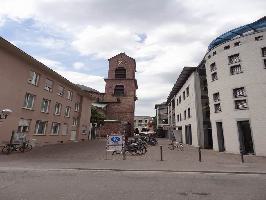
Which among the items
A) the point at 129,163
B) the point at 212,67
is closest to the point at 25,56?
the point at 129,163

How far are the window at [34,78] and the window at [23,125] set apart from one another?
4018 millimetres

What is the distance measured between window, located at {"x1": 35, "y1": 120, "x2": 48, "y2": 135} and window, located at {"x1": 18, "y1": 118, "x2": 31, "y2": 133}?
5.80 ft

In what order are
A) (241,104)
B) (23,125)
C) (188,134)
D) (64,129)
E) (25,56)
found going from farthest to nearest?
(188,134) → (64,129) → (23,125) → (241,104) → (25,56)

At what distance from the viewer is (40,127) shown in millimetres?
25828

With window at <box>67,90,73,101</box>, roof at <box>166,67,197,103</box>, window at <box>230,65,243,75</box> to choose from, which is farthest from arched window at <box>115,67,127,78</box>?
window at <box>230,65,243,75</box>

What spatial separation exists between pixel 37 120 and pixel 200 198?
73.0 ft

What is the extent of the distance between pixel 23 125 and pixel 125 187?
18.3 m

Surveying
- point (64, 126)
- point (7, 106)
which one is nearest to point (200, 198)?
point (7, 106)

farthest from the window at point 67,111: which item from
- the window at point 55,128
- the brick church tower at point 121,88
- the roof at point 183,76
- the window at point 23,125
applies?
the brick church tower at point 121,88

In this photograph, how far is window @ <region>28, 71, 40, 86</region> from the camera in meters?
23.7

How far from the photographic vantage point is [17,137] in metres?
19.2

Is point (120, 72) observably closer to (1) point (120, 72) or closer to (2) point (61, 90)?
(1) point (120, 72)

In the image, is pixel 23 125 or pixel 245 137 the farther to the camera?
A: pixel 23 125

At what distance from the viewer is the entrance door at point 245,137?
21.3 metres
